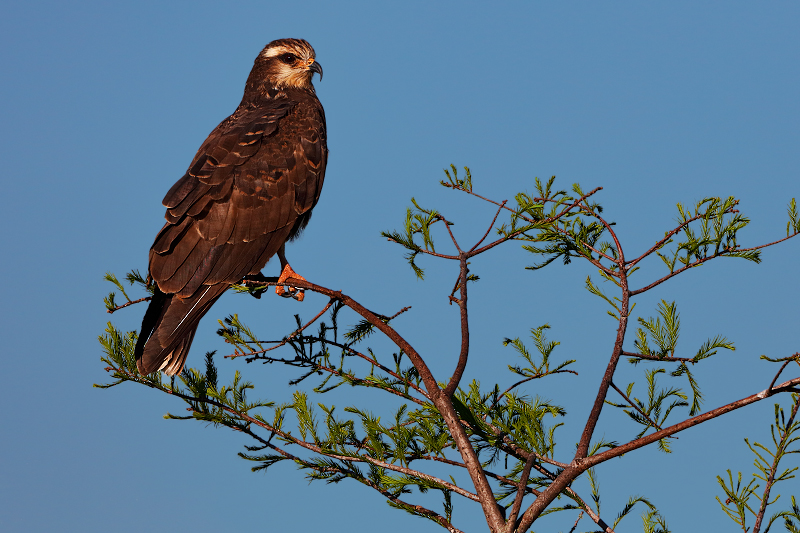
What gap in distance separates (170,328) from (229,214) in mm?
1164

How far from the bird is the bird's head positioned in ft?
1.92

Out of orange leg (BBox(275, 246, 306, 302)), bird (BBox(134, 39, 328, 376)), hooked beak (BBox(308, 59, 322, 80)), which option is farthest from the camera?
hooked beak (BBox(308, 59, 322, 80))

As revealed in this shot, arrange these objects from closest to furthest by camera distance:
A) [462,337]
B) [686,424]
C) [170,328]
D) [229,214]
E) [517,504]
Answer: [686,424] → [517,504] → [462,337] → [170,328] → [229,214]

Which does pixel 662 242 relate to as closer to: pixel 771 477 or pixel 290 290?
pixel 771 477

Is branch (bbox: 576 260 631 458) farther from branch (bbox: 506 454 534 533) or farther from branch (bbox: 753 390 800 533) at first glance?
branch (bbox: 753 390 800 533)

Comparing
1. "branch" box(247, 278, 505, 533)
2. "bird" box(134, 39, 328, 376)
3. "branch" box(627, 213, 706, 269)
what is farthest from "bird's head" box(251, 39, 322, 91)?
"branch" box(627, 213, 706, 269)

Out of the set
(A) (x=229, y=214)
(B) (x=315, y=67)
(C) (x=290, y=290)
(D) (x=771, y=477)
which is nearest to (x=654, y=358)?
(D) (x=771, y=477)

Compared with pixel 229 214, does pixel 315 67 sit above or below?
above

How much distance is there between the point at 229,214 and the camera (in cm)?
540

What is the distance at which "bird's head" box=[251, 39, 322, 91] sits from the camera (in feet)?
23.2

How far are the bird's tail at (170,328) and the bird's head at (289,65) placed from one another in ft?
9.96

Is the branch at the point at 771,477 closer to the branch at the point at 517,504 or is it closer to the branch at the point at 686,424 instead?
the branch at the point at 686,424

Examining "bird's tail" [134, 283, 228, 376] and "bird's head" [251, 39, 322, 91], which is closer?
"bird's tail" [134, 283, 228, 376]

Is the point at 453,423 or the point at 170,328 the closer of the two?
the point at 453,423
